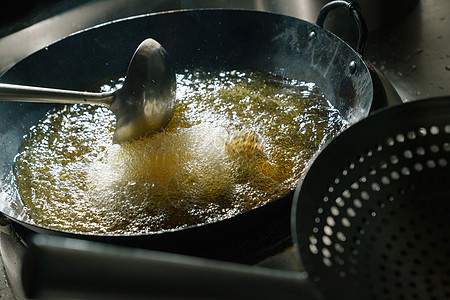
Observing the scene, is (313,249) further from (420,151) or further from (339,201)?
(420,151)

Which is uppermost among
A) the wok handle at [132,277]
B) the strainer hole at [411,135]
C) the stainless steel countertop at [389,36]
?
the wok handle at [132,277]

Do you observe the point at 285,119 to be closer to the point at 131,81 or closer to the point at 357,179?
the point at 131,81

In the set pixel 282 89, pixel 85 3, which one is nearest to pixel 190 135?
pixel 282 89

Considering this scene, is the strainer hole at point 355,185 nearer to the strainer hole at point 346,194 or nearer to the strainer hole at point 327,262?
the strainer hole at point 346,194

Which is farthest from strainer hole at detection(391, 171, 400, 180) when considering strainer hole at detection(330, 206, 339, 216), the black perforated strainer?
strainer hole at detection(330, 206, 339, 216)

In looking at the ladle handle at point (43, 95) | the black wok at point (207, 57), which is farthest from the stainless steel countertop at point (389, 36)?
the ladle handle at point (43, 95)

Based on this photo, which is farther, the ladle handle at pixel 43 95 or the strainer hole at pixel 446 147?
the ladle handle at pixel 43 95
